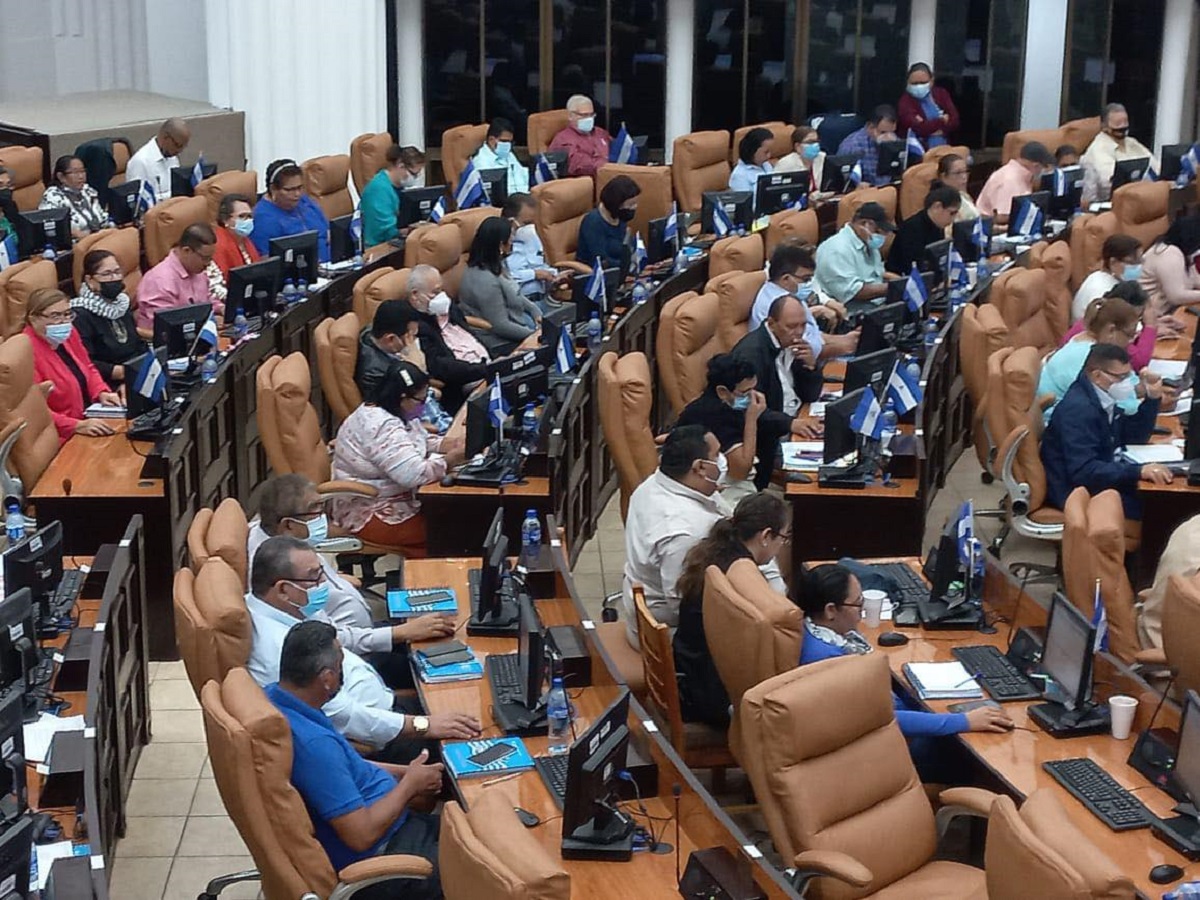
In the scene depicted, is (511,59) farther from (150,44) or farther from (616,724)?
(616,724)

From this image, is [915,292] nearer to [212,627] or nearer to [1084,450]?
[1084,450]

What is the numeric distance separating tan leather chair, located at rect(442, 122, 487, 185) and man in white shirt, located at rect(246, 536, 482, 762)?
913 centimetres

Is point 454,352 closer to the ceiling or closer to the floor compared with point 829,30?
closer to the floor

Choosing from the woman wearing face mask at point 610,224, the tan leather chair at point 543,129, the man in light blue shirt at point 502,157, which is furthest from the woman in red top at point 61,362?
the tan leather chair at point 543,129

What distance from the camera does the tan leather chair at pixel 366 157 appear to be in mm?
13586

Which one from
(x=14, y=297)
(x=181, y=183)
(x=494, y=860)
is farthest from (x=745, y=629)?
(x=181, y=183)

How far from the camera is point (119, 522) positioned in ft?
22.2

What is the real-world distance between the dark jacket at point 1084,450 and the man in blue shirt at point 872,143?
6.30m

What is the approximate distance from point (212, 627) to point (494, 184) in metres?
7.77

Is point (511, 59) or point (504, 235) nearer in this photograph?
point (504, 235)

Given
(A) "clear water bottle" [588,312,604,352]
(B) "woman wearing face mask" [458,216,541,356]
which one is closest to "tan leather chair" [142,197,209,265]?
(B) "woman wearing face mask" [458,216,541,356]

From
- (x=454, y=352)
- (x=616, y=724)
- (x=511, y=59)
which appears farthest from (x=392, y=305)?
(x=511, y=59)

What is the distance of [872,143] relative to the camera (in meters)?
13.9

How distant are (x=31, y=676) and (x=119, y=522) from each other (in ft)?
5.67
